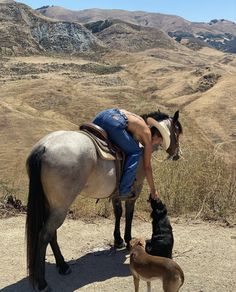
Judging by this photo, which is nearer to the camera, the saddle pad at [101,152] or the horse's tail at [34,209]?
the horse's tail at [34,209]

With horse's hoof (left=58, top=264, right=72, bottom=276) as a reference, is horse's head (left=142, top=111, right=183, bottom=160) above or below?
above

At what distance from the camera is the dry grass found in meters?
7.65

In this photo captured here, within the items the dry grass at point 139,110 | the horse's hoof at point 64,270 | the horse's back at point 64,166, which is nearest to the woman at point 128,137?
the horse's back at point 64,166

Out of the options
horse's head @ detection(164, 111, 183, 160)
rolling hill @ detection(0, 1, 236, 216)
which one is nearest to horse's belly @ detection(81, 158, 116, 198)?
horse's head @ detection(164, 111, 183, 160)

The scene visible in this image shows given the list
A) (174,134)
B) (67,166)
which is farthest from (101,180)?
(174,134)

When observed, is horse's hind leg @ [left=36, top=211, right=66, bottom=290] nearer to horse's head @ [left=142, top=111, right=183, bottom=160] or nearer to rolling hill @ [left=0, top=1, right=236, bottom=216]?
horse's head @ [left=142, top=111, right=183, bottom=160]

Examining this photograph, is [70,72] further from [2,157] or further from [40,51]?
[2,157]

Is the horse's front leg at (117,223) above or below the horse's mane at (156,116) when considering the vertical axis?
below

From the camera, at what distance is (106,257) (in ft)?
19.1

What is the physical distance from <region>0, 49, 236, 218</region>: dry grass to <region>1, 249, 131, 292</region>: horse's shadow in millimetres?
1522

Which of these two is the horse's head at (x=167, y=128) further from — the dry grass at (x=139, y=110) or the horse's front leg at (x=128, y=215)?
the dry grass at (x=139, y=110)

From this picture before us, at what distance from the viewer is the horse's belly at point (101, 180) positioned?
5.00m

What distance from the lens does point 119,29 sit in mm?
76938

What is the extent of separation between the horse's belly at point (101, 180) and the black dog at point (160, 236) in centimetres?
55
